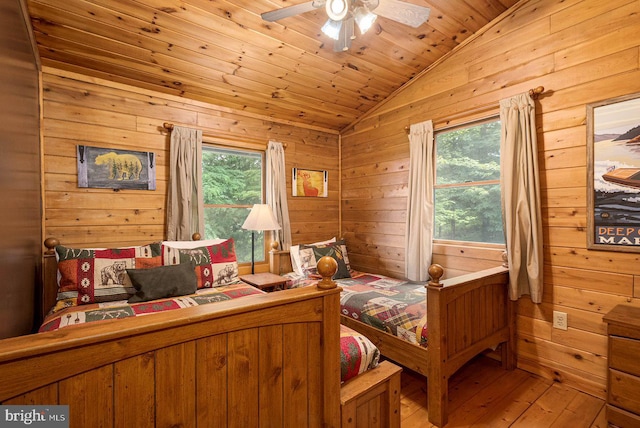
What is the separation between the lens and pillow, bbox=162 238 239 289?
2471mm

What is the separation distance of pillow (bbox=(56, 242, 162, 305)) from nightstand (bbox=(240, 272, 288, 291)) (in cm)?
99

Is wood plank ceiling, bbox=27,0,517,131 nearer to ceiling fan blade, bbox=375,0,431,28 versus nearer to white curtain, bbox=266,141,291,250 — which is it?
white curtain, bbox=266,141,291,250

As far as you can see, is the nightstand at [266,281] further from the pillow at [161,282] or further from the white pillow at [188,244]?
the pillow at [161,282]

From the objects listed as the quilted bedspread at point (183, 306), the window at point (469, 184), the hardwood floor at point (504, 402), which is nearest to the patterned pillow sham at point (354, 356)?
the quilted bedspread at point (183, 306)

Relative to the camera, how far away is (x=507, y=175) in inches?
95.3

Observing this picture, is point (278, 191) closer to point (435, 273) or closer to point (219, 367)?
point (435, 273)

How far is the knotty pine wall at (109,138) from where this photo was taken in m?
2.46

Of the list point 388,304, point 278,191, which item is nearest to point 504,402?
point 388,304

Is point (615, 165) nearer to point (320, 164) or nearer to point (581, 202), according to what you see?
point (581, 202)

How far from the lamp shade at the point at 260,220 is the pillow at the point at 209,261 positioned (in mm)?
353

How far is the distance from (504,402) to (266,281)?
2052 mm

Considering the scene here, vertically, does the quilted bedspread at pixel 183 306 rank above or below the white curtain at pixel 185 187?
below

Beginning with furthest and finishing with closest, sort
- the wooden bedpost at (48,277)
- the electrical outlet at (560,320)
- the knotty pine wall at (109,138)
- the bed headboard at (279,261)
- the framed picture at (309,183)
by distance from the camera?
1. the framed picture at (309,183)
2. the bed headboard at (279,261)
3. the knotty pine wall at (109,138)
4. the wooden bedpost at (48,277)
5. the electrical outlet at (560,320)

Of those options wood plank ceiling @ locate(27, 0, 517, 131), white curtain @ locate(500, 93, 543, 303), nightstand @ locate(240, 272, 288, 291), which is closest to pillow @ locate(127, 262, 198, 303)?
nightstand @ locate(240, 272, 288, 291)
